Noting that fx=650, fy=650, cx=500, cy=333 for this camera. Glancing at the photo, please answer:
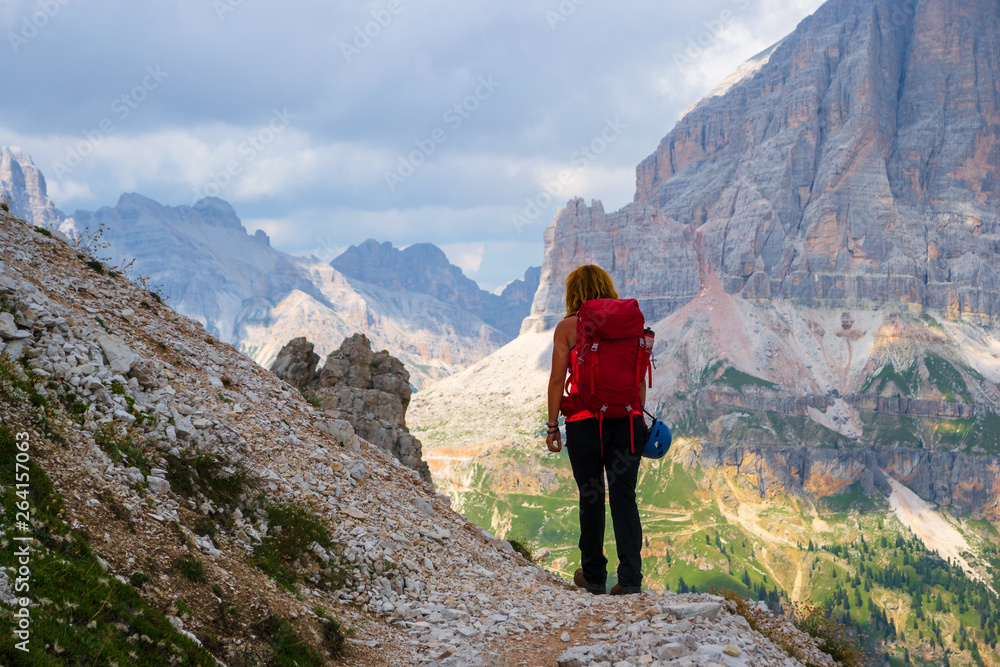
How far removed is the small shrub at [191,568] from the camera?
7.34 meters

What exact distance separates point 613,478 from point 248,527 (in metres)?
Result: 5.60

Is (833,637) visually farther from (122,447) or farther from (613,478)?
(122,447)

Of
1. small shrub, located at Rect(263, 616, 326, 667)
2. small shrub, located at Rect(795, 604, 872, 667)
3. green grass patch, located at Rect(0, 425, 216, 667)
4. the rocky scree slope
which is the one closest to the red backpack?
the rocky scree slope

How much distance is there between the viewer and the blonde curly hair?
1047 cm

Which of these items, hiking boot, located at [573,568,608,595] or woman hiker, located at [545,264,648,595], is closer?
woman hiker, located at [545,264,648,595]

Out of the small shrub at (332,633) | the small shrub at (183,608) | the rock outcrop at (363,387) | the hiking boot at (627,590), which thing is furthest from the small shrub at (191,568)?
the rock outcrop at (363,387)

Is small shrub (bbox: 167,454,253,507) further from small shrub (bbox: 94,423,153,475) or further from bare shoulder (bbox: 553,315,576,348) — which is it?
bare shoulder (bbox: 553,315,576,348)

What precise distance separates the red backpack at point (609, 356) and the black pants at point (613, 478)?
319mm

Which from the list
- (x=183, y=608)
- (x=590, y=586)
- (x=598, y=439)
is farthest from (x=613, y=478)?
(x=183, y=608)

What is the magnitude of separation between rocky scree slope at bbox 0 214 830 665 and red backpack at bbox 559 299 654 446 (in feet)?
10.0

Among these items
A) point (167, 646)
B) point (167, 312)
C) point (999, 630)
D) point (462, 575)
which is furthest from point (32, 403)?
point (999, 630)

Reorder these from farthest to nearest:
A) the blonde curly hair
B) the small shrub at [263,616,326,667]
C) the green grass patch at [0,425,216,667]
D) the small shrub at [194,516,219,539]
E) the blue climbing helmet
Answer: the blonde curly hair
the blue climbing helmet
the small shrub at [194,516,219,539]
the small shrub at [263,616,326,667]
the green grass patch at [0,425,216,667]

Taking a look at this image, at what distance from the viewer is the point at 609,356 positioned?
999cm

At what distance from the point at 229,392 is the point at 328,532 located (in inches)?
193
